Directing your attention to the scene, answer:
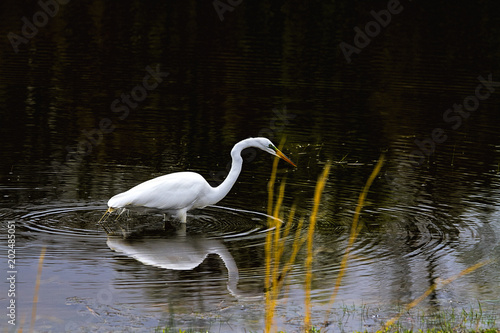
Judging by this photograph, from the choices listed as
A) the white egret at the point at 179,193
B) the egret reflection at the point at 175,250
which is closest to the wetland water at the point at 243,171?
the egret reflection at the point at 175,250

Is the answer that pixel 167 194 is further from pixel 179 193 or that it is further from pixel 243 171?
pixel 243 171

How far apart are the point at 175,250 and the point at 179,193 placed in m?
1.04

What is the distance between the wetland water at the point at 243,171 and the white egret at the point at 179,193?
0.31 metres

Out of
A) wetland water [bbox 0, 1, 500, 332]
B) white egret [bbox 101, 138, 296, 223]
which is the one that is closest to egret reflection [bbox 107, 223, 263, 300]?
wetland water [bbox 0, 1, 500, 332]

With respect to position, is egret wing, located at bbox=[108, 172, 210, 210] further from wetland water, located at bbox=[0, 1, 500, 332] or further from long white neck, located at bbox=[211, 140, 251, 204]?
wetland water, located at bbox=[0, 1, 500, 332]

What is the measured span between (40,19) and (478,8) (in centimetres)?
2182

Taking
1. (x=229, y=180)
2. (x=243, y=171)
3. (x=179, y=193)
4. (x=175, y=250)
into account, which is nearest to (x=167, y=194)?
(x=179, y=193)

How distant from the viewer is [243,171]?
12867 millimetres

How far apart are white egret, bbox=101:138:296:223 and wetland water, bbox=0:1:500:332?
308mm

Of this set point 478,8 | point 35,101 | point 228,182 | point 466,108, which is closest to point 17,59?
point 35,101

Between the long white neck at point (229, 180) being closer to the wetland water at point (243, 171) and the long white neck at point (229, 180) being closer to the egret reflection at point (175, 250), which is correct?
the wetland water at point (243, 171)

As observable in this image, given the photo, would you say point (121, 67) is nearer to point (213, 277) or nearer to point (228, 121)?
point (228, 121)

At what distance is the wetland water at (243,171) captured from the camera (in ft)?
24.7

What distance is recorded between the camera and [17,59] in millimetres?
23062
